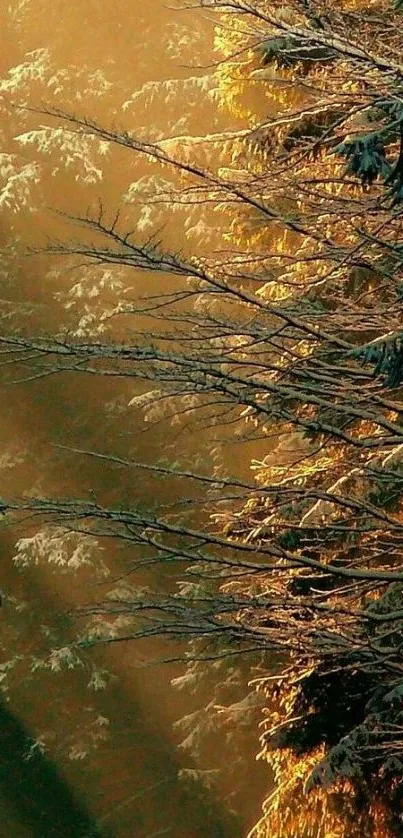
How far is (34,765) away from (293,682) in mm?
9318

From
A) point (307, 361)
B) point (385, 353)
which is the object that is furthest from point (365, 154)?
point (307, 361)

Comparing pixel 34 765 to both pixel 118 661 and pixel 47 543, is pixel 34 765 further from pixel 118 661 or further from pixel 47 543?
pixel 47 543

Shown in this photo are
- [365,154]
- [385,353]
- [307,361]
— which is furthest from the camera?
[307,361]

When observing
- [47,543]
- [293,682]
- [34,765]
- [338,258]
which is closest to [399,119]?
[338,258]

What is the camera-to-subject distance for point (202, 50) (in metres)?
16.1

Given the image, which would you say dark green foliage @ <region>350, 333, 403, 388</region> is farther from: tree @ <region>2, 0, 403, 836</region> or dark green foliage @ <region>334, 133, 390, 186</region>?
dark green foliage @ <region>334, 133, 390, 186</region>

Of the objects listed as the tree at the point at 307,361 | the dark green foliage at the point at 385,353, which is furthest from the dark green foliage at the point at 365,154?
the dark green foliage at the point at 385,353

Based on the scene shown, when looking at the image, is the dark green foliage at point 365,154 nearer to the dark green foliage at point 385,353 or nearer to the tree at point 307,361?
the tree at point 307,361

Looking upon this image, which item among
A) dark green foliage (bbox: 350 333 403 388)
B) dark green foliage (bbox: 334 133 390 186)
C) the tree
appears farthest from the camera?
the tree

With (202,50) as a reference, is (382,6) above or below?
above

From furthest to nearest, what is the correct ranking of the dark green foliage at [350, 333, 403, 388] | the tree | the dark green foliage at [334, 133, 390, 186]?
the tree → the dark green foliage at [350, 333, 403, 388] → the dark green foliage at [334, 133, 390, 186]

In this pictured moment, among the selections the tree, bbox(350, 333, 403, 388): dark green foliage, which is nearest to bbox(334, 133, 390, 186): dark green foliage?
the tree

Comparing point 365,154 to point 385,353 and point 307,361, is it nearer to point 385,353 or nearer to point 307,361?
point 385,353

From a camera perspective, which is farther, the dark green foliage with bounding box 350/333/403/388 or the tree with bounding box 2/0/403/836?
the tree with bounding box 2/0/403/836
